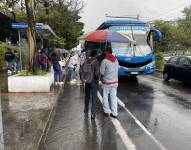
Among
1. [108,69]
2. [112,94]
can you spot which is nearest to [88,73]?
[108,69]

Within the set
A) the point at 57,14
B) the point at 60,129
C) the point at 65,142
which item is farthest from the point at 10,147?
the point at 57,14

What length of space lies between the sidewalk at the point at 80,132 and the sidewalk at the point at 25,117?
0.93 ft

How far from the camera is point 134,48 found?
1977cm

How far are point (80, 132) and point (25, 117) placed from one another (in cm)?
196

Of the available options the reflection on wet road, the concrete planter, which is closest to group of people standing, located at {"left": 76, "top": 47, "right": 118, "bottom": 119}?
the reflection on wet road

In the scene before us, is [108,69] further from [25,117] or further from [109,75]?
[25,117]

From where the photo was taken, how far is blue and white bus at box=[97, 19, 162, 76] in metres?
19.4

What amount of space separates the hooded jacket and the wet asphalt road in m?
1.07

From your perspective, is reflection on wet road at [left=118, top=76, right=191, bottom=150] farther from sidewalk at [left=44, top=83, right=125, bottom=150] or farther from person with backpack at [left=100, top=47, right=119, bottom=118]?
person with backpack at [left=100, top=47, right=119, bottom=118]

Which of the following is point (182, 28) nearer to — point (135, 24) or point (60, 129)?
point (135, 24)

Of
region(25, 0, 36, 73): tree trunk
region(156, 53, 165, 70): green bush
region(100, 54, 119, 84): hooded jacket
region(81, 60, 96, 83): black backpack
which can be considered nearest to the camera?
region(81, 60, 96, 83): black backpack

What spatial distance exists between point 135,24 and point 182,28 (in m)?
41.2

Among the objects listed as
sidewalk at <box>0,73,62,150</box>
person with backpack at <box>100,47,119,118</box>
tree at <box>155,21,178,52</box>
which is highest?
tree at <box>155,21,178,52</box>

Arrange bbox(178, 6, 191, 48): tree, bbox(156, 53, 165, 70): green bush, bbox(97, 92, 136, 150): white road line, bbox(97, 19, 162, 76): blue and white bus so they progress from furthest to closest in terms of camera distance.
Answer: bbox(178, 6, 191, 48): tree → bbox(156, 53, 165, 70): green bush → bbox(97, 19, 162, 76): blue and white bus → bbox(97, 92, 136, 150): white road line
